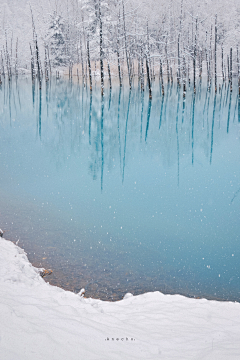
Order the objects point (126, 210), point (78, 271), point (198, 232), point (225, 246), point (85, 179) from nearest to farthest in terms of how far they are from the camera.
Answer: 1. point (78, 271)
2. point (225, 246)
3. point (198, 232)
4. point (126, 210)
5. point (85, 179)

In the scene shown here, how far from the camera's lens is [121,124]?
23.8 metres

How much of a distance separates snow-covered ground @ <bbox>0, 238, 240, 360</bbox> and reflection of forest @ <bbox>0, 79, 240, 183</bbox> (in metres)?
8.21

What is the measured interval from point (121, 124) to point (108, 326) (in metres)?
20.1

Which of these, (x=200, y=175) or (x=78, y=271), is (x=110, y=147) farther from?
(x=78, y=271)

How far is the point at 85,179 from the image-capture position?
13000 mm

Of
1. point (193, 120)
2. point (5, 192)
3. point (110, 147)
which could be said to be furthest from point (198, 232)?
point (193, 120)

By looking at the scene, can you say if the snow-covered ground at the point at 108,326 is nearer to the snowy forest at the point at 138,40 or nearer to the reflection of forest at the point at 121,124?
the reflection of forest at the point at 121,124

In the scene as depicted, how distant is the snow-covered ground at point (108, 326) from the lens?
394 centimetres

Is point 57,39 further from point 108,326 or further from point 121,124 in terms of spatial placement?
point 108,326

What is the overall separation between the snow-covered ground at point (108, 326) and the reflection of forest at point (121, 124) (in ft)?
26.9

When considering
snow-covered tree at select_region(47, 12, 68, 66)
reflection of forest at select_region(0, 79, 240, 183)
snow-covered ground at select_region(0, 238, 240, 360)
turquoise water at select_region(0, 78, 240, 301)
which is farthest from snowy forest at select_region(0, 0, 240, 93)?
snow-covered ground at select_region(0, 238, 240, 360)

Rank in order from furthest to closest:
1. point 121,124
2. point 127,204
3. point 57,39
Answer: point 57,39 → point 121,124 → point 127,204

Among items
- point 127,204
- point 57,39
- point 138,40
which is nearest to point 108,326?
point 127,204

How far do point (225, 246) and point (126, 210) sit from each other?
325cm
